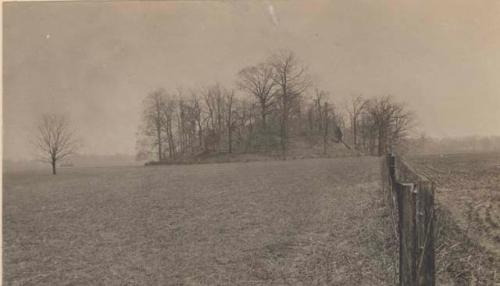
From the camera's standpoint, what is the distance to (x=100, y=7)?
7215 millimetres

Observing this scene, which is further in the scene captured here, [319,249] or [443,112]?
[443,112]

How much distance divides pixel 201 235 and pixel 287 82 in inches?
331

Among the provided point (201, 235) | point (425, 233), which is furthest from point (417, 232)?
point (201, 235)

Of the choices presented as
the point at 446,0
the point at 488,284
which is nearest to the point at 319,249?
the point at 488,284

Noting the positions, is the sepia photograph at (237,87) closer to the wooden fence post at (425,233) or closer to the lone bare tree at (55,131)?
the lone bare tree at (55,131)

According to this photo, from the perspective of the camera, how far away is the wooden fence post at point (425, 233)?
2770mm

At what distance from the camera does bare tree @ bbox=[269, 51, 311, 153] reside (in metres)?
9.39

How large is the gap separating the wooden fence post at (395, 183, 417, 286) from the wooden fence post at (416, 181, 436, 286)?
30 mm

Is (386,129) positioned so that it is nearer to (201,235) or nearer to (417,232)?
(201,235)

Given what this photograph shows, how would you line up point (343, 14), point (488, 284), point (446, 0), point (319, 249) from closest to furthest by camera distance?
point (488, 284), point (446, 0), point (343, 14), point (319, 249)

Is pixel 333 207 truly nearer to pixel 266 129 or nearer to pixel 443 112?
pixel 443 112

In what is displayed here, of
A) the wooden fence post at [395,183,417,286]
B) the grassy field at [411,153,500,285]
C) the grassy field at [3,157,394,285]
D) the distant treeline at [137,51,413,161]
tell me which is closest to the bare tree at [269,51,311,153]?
the distant treeline at [137,51,413,161]

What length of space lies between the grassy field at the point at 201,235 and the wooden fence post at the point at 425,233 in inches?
136

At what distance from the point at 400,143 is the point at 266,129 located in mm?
12725
